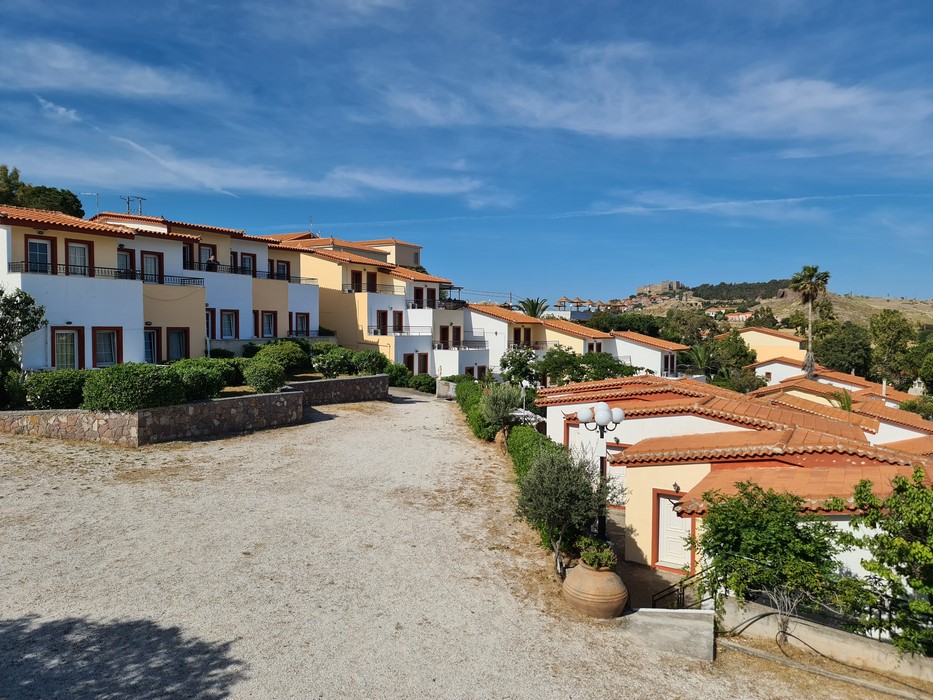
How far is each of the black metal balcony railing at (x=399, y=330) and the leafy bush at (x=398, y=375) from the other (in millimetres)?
4397

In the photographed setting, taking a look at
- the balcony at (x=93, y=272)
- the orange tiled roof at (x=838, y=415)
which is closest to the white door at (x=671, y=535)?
the orange tiled roof at (x=838, y=415)

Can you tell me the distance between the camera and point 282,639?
8062mm

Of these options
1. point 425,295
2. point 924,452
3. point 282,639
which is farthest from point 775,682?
point 425,295

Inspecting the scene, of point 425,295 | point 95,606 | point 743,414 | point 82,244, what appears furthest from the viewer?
point 425,295

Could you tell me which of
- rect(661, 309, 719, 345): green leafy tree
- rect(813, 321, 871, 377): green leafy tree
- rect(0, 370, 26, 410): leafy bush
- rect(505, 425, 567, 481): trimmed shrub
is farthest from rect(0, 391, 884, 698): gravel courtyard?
rect(661, 309, 719, 345): green leafy tree

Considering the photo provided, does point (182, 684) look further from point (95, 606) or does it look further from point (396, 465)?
point (396, 465)

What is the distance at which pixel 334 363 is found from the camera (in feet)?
102

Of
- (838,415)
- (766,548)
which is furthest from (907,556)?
(838,415)

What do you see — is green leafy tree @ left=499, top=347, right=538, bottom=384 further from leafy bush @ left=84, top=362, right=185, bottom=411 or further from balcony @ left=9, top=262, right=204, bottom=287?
leafy bush @ left=84, top=362, right=185, bottom=411

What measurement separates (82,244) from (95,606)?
779 inches

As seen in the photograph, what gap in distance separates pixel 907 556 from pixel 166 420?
62.1 feet

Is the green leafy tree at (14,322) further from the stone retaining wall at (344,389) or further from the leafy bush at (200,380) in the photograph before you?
the stone retaining wall at (344,389)

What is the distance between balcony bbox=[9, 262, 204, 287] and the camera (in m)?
22.2

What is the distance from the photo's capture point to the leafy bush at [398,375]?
1572 inches
